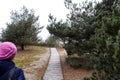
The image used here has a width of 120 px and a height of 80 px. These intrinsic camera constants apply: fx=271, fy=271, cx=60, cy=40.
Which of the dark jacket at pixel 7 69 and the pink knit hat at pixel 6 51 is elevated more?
the pink knit hat at pixel 6 51

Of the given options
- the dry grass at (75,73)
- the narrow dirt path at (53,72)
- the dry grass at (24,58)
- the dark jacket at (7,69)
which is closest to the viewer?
the dark jacket at (7,69)

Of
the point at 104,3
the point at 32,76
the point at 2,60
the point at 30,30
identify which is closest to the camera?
the point at 2,60

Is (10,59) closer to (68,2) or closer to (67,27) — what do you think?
(67,27)

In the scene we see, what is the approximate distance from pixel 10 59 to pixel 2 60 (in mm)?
100

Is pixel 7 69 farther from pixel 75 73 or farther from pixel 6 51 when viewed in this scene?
pixel 75 73

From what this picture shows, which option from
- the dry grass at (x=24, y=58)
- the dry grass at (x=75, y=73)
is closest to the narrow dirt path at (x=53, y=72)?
the dry grass at (x=75, y=73)

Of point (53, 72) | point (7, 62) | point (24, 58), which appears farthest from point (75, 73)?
point (7, 62)

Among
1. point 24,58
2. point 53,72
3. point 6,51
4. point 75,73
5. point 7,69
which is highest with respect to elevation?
point 6,51

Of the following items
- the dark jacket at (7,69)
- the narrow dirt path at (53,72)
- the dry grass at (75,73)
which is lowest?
the dry grass at (75,73)

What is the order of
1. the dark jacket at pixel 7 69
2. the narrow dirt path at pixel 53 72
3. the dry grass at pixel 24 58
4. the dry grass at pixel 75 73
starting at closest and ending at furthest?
1. the dark jacket at pixel 7 69
2. the narrow dirt path at pixel 53 72
3. the dry grass at pixel 75 73
4. the dry grass at pixel 24 58

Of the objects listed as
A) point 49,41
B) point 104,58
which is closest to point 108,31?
point 104,58

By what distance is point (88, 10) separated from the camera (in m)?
19.2

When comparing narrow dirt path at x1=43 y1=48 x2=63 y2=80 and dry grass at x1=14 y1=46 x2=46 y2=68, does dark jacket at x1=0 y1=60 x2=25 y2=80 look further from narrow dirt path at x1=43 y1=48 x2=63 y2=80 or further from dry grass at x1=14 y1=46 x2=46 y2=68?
dry grass at x1=14 y1=46 x2=46 y2=68

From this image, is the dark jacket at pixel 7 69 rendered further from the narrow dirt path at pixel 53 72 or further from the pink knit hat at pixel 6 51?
the narrow dirt path at pixel 53 72
